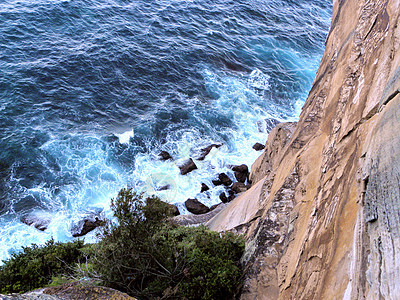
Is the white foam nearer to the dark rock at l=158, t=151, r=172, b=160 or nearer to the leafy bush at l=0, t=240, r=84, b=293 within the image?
the dark rock at l=158, t=151, r=172, b=160

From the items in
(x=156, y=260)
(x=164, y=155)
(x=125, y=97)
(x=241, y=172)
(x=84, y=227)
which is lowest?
(x=84, y=227)

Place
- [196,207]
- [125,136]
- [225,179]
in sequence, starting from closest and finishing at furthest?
[196,207] → [225,179] → [125,136]

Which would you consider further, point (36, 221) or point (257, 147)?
point (257, 147)

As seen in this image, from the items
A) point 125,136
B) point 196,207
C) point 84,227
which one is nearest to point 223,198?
point 196,207

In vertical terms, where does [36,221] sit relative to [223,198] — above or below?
below

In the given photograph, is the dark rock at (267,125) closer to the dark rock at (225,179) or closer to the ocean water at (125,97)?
the ocean water at (125,97)

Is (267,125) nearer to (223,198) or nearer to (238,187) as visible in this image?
(238,187)

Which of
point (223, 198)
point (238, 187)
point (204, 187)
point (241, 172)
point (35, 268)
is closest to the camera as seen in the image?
point (35, 268)
